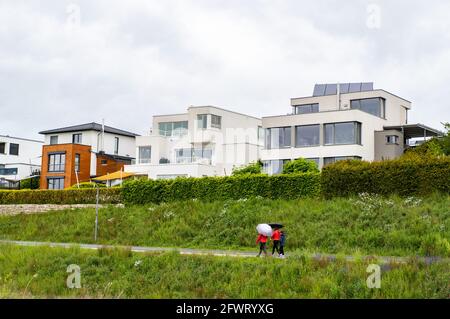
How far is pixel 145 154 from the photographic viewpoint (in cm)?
6512

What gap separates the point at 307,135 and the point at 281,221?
24.2 m

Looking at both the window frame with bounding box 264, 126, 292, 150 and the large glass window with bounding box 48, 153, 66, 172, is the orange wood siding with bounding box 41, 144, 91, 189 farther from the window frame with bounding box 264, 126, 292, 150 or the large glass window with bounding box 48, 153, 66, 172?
the window frame with bounding box 264, 126, 292, 150

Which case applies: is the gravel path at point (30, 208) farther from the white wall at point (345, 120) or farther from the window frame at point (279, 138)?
the white wall at point (345, 120)

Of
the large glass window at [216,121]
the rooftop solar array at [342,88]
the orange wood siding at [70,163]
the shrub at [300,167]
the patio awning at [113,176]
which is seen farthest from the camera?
the orange wood siding at [70,163]

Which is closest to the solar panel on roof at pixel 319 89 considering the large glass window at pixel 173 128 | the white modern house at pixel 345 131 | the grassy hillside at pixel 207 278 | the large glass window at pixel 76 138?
the white modern house at pixel 345 131

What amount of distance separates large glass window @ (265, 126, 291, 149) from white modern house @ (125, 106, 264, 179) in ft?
20.1

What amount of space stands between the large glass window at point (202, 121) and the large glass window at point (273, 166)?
9669 mm

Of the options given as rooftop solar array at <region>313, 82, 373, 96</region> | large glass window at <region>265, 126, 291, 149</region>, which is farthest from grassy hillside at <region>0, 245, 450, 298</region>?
rooftop solar array at <region>313, 82, 373, 96</region>

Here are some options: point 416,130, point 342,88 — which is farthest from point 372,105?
point 342,88

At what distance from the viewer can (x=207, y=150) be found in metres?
61.7

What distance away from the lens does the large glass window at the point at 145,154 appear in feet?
212

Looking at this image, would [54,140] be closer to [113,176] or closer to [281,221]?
[113,176]
